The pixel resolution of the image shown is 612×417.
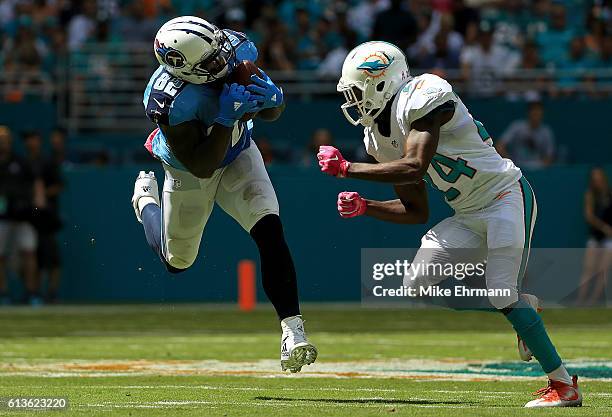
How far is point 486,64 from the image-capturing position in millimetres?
15836

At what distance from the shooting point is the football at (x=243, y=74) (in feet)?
22.0

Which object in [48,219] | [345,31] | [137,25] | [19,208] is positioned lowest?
[48,219]

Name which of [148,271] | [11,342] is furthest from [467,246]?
[148,271]

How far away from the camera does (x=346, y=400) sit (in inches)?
Result: 251

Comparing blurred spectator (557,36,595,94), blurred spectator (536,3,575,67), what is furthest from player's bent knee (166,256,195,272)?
blurred spectator (536,3,575,67)

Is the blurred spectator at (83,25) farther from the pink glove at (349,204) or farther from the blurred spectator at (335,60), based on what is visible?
the pink glove at (349,204)

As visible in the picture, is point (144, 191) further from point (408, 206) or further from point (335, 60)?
point (335, 60)

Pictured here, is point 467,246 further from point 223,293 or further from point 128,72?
point 128,72

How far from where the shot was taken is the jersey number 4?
6648mm

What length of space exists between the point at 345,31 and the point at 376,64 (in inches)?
386

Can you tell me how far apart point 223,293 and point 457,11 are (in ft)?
16.0

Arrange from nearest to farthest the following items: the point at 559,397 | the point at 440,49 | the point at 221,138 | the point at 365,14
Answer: the point at 559,397, the point at 221,138, the point at 440,49, the point at 365,14

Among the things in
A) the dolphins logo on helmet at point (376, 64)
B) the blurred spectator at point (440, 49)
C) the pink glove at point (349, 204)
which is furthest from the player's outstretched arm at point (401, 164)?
the blurred spectator at point (440, 49)

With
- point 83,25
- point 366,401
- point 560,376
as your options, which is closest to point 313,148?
point 83,25
